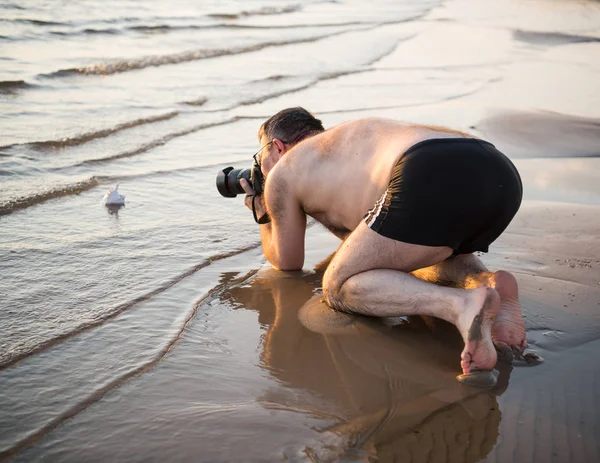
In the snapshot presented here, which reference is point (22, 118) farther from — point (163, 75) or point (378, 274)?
point (378, 274)

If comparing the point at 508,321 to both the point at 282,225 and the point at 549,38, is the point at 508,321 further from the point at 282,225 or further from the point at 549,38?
the point at 549,38

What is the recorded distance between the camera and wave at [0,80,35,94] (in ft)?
28.2

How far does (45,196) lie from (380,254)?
3062 mm

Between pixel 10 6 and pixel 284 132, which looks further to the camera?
pixel 10 6

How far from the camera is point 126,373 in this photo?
10.2ft

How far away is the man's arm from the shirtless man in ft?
0.36

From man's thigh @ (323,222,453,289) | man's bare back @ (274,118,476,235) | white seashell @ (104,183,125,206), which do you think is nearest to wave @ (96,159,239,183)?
white seashell @ (104,183,125,206)

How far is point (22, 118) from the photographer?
758cm

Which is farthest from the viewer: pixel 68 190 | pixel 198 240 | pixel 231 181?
pixel 68 190

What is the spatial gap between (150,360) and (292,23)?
14.1 m

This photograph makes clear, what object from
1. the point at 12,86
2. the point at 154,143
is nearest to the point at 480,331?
the point at 154,143

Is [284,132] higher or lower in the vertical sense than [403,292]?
higher

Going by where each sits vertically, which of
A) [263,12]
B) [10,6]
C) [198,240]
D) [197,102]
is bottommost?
[198,240]

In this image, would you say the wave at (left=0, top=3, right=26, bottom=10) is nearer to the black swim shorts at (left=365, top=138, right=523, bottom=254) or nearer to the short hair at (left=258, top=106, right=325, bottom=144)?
the short hair at (left=258, top=106, right=325, bottom=144)
